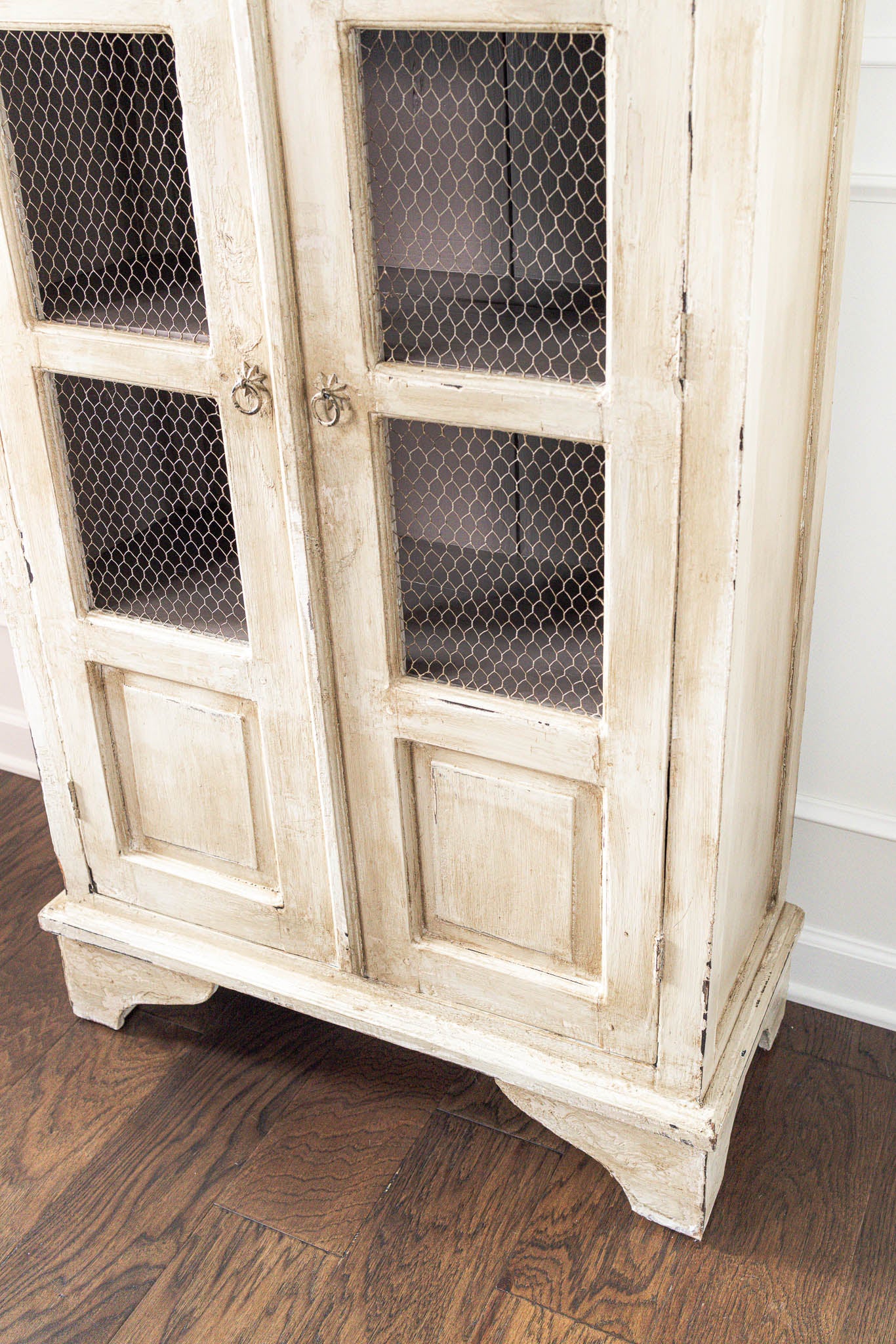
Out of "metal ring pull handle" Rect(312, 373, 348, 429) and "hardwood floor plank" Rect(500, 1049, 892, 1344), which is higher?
"metal ring pull handle" Rect(312, 373, 348, 429)

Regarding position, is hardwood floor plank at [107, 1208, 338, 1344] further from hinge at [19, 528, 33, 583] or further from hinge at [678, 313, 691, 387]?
hinge at [678, 313, 691, 387]

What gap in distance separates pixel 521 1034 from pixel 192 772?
0.54 metres

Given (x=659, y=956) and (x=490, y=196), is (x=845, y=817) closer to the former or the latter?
(x=659, y=956)

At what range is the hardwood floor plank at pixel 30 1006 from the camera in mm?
1892

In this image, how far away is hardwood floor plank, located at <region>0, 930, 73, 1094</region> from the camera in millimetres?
1892

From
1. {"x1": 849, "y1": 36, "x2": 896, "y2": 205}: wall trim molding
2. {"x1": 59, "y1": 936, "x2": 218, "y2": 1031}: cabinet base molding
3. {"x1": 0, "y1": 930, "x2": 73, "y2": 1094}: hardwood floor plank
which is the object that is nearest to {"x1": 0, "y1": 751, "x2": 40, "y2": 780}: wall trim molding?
{"x1": 0, "y1": 930, "x2": 73, "y2": 1094}: hardwood floor plank

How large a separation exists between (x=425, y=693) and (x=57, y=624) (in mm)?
526

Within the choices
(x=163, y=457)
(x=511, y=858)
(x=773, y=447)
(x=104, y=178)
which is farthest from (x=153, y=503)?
(x=773, y=447)

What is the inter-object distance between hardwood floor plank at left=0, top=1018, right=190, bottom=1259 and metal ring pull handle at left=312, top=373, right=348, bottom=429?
1.03m

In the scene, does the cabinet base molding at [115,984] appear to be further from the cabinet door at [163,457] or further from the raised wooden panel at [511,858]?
the raised wooden panel at [511,858]

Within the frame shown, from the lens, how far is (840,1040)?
1862 millimetres

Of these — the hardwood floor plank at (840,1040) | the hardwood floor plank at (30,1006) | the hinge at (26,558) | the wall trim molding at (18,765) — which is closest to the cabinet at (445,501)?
the hinge at (26,558)

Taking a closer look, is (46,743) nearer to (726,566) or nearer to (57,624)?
(57,624)

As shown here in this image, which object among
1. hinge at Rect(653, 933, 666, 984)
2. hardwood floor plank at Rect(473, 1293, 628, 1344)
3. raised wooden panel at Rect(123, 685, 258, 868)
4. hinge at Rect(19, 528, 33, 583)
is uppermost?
hinge at Rect(19, 528, 33, 583)
